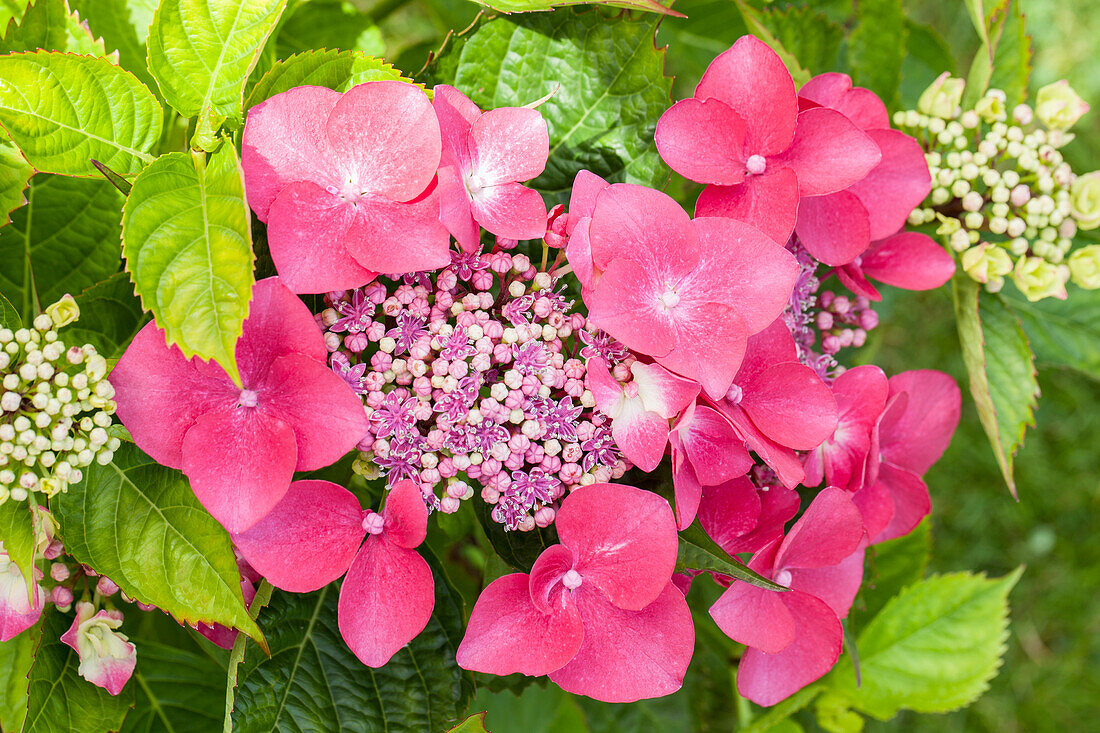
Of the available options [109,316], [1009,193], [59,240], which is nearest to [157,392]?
[109,316]

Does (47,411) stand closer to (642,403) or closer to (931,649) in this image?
(642,403)

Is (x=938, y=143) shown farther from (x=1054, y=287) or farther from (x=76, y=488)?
(x=76, y=488)

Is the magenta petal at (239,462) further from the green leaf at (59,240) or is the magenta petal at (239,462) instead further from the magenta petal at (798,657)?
the magenta petal at (798,657)

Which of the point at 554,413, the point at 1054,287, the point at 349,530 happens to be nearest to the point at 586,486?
the point at 554,413

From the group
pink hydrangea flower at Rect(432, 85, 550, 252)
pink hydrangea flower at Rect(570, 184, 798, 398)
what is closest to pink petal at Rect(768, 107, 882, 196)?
pink hydrangea flower at Rect(570, 184, 798, 398)

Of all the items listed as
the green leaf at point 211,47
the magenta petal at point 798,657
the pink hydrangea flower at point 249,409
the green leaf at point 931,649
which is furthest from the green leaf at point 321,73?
the green leaf at point 931,649

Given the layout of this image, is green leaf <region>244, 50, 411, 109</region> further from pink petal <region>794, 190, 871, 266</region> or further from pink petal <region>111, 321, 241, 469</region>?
pink petal <region>794, 190, 871, 266</region>
